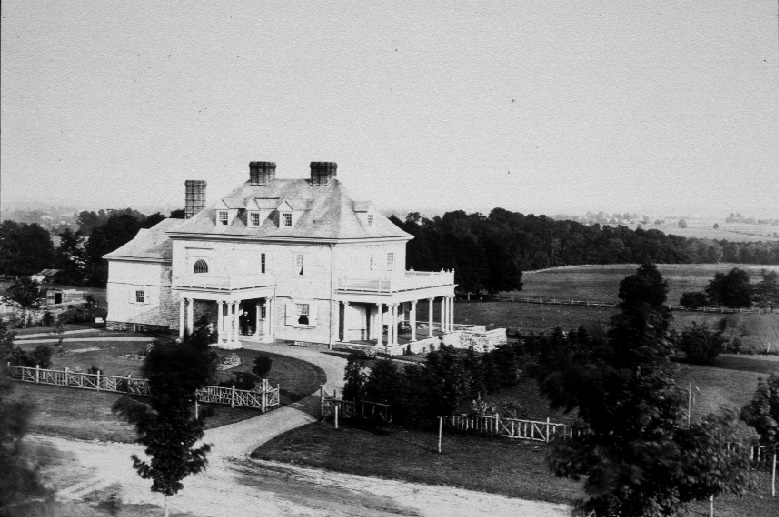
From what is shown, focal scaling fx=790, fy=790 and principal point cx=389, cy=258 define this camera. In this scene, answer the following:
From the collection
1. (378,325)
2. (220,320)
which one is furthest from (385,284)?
(220,320)

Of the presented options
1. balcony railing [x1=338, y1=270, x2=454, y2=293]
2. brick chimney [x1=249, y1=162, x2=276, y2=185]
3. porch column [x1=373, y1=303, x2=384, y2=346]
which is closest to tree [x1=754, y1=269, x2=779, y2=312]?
balcony railing [x1=338, y1=270, x2=454, y2=293]

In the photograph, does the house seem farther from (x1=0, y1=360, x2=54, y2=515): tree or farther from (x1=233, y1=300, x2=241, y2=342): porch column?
(x1=0, y1=360, x2=54, y2=515): tree

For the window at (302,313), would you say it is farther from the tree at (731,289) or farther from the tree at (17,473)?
the tree at (17,473)

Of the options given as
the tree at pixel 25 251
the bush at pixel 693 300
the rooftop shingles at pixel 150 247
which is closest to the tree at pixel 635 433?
the rooftop shingles at pixel 150 247

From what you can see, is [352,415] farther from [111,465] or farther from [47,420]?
[47,420]

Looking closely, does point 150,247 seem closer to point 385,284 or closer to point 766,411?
point 385,284

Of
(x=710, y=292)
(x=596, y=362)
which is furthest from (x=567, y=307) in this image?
(x=596, y=362)
